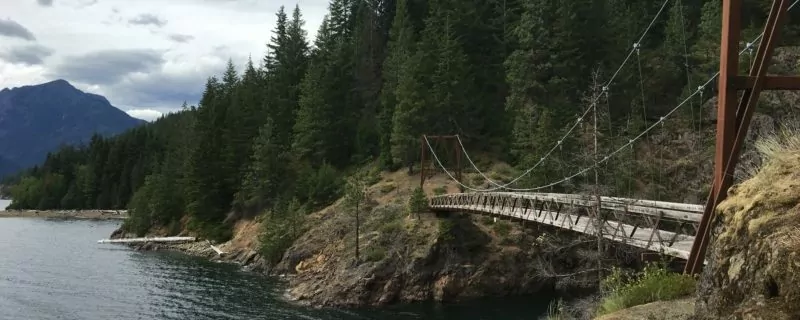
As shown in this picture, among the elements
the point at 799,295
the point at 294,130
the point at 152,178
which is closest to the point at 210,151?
the point at 294,130

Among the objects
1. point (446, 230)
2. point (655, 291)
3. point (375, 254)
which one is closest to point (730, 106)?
point (655, 291)

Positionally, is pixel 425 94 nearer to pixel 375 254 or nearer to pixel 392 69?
pixel 392 69

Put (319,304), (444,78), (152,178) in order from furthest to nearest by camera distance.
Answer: (152,178)
(444,78)
(319,304)

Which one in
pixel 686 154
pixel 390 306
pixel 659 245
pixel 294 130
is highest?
pixel 294 130

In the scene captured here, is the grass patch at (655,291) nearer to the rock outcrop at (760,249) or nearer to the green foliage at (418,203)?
the rock outcrop at (760,249)

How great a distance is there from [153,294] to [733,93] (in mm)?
33141

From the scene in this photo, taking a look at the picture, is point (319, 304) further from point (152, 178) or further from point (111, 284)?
point (152, 178)

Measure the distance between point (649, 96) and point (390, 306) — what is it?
92.4 ft

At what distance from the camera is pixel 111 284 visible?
36312mm

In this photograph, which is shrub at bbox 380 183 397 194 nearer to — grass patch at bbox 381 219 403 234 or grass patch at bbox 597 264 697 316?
grass patch at bbox 381 219 403 234

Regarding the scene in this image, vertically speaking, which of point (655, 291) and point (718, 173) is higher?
point (718, 173)

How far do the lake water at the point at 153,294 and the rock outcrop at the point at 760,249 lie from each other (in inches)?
908

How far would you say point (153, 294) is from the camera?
33500mm

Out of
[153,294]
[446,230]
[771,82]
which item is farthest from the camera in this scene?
[446,230]
